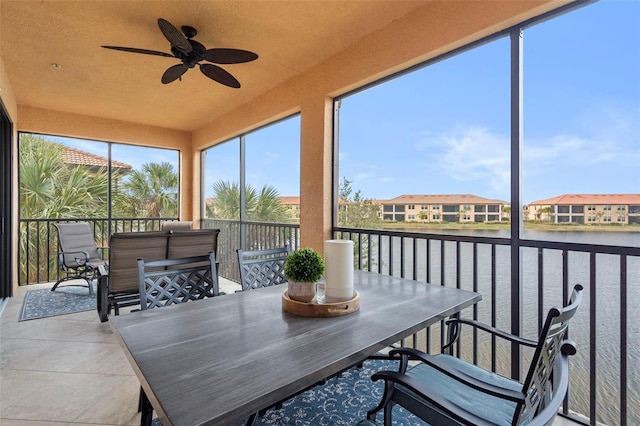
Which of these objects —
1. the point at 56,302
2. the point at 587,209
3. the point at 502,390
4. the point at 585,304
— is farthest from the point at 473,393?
the point at 56,302

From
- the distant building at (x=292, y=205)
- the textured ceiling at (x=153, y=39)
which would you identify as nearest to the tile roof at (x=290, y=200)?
the distant building at (x=292, y=205)

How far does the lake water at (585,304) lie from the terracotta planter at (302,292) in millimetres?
1417

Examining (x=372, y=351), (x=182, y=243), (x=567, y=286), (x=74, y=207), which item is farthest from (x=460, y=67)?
(x=74, y=207)

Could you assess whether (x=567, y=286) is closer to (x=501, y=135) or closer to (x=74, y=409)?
(x=501, y=135)

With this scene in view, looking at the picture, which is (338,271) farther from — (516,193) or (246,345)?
(516,193)

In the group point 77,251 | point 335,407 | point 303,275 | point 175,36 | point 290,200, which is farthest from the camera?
point 77,251

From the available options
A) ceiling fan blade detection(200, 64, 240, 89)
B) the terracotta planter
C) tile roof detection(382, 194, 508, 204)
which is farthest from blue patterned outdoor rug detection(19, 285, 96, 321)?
tile roof detection(382, 194, 508, 204)

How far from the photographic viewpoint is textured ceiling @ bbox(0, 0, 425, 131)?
2518 millimetres

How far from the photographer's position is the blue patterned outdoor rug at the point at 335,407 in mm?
1810

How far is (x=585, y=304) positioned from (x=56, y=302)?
5.37 m

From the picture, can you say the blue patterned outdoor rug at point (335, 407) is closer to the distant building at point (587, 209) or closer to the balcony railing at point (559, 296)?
the balcony railing at point (559, 296)

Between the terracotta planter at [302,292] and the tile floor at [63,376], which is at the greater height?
the terracotta planter at [302,292]

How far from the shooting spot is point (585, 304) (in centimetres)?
196

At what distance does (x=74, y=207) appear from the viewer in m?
5.53
